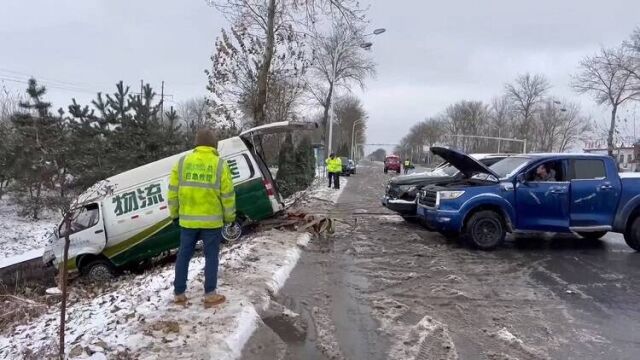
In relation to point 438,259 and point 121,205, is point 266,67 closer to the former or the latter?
point 121,205

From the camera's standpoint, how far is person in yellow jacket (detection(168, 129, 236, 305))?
5.58 meters

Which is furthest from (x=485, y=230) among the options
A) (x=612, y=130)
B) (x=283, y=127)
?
(x=612, y=130)

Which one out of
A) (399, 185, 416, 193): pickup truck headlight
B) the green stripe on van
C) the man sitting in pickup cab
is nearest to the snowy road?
the man sitting in pickup cab

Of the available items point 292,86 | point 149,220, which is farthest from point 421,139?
point 149,220

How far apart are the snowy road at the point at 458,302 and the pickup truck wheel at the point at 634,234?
257 mm

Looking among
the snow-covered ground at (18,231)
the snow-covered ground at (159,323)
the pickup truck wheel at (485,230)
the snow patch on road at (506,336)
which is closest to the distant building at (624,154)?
the pickup truck wheel at (485,230)

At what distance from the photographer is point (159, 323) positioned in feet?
16.7

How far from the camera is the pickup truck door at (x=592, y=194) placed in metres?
10.3

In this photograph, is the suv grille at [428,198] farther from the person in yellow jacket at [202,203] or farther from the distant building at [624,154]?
the distant building at [624,154]

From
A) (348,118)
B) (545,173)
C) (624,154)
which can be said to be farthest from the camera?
(348,118)

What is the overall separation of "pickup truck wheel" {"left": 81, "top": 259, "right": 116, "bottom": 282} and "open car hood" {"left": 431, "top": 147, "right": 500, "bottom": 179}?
23.8ft

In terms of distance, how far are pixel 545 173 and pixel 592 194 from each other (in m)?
0.93

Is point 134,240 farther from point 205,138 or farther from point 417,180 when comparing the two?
point 417,180

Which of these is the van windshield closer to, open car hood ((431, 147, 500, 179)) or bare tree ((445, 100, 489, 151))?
open car hood ((431, 147, 500, 179))
